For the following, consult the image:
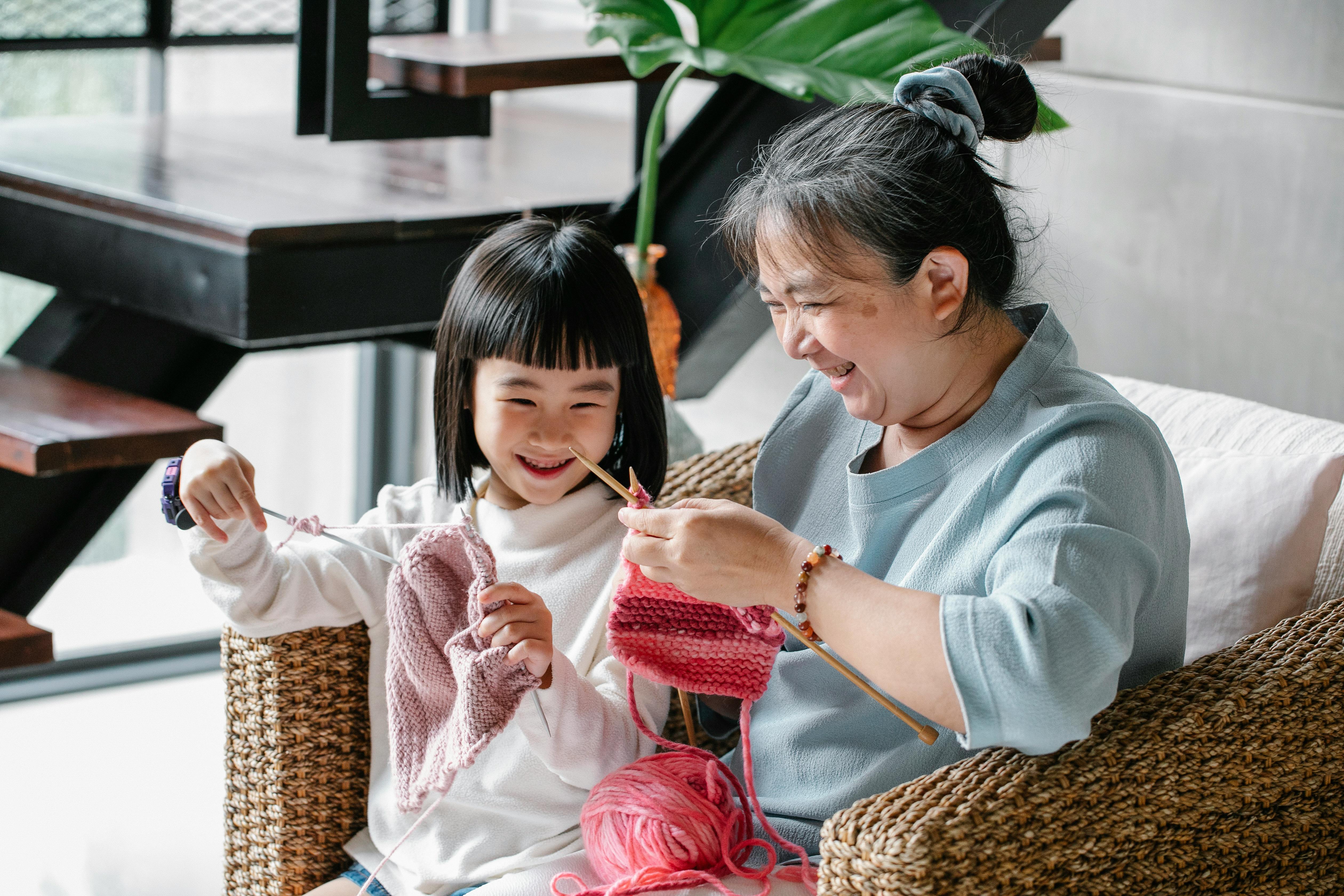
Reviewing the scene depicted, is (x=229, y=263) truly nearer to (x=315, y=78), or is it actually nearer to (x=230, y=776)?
(x=315, y=78)

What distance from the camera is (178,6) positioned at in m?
2.86

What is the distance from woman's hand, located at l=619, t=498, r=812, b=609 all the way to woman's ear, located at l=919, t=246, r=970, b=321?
230mm

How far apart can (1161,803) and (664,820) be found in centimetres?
41

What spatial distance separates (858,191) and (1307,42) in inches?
41.8

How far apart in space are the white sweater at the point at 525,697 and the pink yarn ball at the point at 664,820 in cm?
6

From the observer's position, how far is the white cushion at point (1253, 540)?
1.26 m

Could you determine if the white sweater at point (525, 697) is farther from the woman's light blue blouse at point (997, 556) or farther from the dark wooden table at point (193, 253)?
the dark wooden table at point (193, 253)

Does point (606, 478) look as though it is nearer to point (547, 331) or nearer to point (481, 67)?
point (547, 331)

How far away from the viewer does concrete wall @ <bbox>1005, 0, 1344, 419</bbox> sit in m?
1.80

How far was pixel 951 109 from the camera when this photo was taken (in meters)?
1.10

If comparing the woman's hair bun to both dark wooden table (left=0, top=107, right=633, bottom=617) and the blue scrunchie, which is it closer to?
the blue scrunchie

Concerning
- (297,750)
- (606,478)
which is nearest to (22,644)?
(297,750)

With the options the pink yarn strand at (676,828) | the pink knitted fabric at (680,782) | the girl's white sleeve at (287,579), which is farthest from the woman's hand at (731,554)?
the girl's white sleeve at (287,579)

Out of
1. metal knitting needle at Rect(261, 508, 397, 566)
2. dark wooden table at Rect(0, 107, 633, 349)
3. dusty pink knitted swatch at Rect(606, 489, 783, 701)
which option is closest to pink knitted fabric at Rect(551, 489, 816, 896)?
dusty pink knitted swatch at Rect(606, 489, 783, 701)
